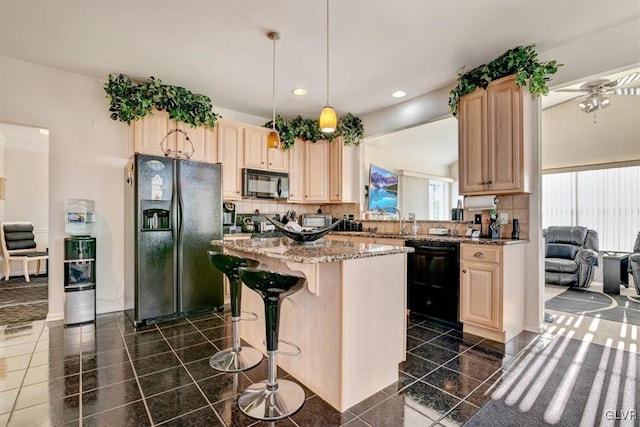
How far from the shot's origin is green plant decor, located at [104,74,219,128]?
3.46m

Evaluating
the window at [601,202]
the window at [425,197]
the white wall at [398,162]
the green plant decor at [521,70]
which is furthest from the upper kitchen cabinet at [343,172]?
the window at [601,202]

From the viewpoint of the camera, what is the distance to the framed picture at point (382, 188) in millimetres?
5242

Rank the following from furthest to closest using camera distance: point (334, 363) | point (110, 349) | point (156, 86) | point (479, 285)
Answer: point (156, 86)
point (479, 285)
point (110, 349)
point (334, 363)

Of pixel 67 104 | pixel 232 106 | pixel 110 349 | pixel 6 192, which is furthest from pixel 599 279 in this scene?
pixel 6 192

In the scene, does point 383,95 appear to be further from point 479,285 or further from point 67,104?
point 67,104

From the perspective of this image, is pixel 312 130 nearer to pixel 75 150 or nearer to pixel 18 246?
pixel 75 150

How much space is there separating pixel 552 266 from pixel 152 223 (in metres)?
6.13

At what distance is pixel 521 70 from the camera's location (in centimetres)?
289

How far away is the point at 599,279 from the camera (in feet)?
17.8

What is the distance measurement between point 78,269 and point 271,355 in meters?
2.71

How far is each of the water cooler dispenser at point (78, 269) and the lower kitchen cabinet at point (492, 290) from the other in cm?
394

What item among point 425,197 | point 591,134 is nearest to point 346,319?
point 425,197

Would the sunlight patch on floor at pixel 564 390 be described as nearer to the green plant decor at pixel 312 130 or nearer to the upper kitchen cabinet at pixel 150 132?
the green plant decor at pixel 312 130

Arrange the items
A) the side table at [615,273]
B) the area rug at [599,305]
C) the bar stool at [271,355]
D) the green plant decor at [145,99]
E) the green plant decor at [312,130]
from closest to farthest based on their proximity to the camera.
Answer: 1. the bar stool at [271,355]
2. the green plant decor at [145,99]
3. the area rug at [599,305]
4. the side table at [615,273]
5. the green plant decor at [312,130]
